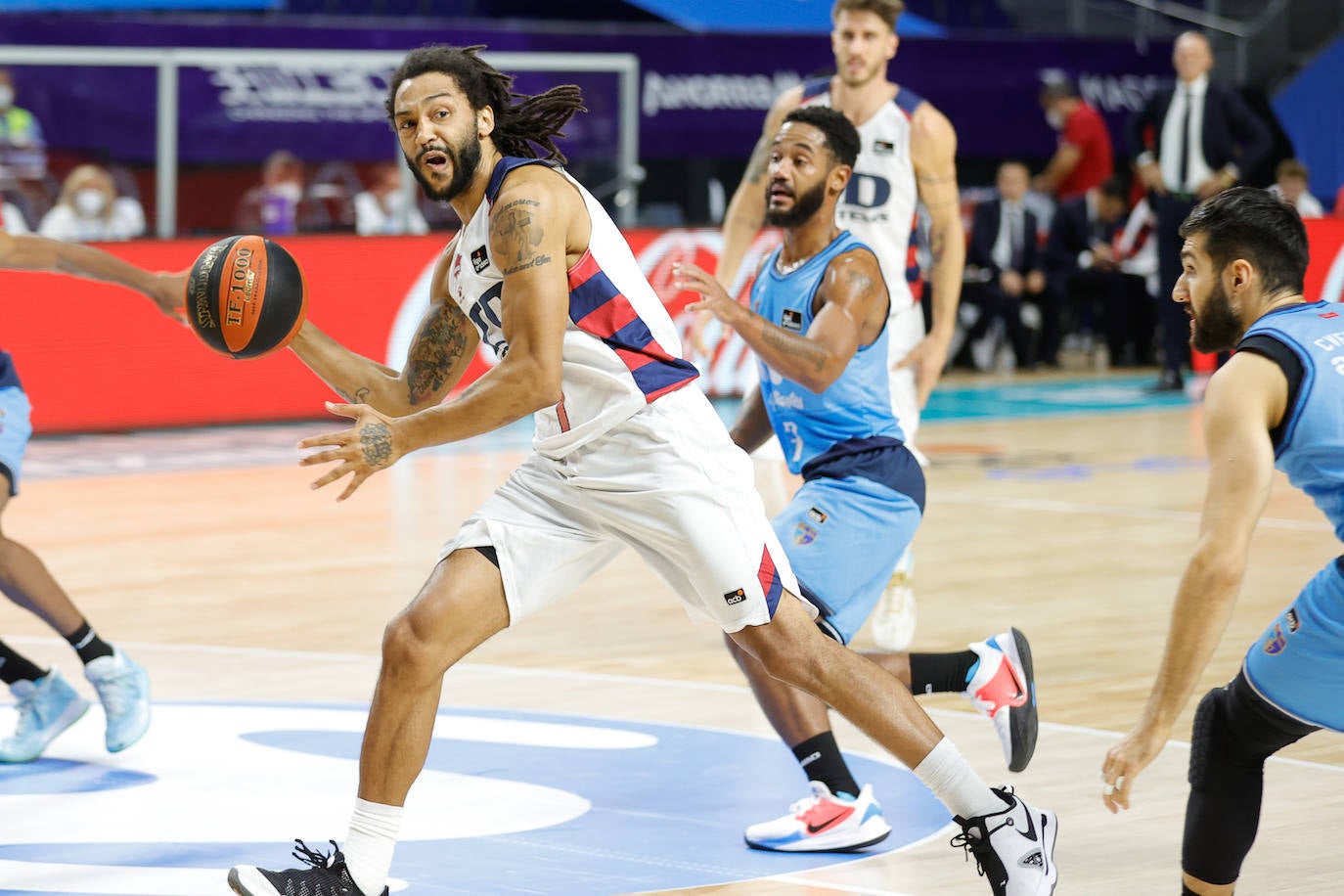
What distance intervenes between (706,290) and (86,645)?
2.36 m

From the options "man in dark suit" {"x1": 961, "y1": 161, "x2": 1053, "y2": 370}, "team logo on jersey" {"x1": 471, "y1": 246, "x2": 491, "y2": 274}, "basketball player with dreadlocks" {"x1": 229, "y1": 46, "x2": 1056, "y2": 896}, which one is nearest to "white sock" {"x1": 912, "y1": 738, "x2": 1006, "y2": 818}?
"basketball player with dreadlocks" {"x1": 229, "y1": 46, "x2": 1056, "y2": 896}

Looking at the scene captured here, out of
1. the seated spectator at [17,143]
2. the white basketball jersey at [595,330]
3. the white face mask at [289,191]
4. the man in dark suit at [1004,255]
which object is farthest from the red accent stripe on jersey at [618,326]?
the man in dark suit at [1004,255]

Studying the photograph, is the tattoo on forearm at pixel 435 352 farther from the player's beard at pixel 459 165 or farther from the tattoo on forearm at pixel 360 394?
the player's beard at pixel 459 165

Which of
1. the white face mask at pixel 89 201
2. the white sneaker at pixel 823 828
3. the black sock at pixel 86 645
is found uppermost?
the white face mask at pixel 89 201

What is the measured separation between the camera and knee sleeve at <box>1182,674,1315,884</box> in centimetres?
432

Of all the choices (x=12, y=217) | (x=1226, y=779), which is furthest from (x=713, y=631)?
(x=12, y=217)

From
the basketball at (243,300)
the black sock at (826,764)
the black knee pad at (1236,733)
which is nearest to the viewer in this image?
the black knee pad at (1236,733)

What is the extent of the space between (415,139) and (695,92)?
1419cm

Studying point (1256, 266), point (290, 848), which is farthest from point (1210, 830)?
point (290, 848)

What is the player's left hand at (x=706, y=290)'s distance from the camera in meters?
5.24

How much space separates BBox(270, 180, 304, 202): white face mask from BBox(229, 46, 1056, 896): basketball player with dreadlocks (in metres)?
9.95

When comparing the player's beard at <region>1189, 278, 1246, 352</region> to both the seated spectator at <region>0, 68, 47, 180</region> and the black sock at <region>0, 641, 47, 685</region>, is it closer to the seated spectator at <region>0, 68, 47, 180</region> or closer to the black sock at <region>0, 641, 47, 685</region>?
the black sock at <region>0, 641, 47, 685</region>

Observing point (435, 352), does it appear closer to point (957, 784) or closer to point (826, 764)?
point (826, 764)

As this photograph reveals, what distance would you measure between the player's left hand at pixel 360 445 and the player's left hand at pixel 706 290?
90cm
